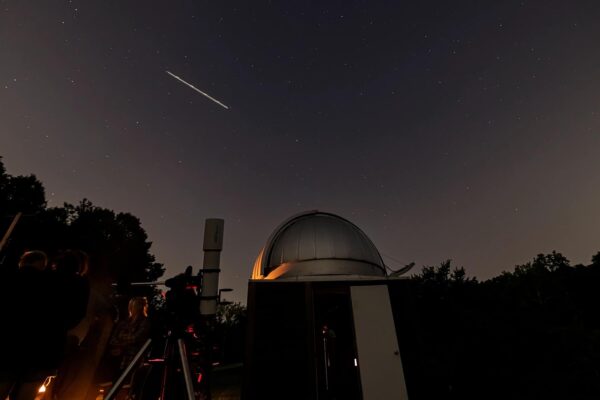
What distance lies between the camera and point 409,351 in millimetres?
6559

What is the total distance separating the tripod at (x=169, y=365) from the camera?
1960mm

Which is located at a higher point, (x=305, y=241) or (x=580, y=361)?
(x=305, y=241)

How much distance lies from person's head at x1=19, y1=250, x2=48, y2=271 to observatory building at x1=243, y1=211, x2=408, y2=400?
14.7ft

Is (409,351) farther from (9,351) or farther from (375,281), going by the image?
(9,351)

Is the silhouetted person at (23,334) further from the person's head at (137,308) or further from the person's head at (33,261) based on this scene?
the person's head at (137,308)

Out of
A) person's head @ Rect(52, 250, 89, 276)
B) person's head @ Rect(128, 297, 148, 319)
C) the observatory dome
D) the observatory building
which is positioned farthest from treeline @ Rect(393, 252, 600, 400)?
person's head @ Rect(52, 250, 89, 276)

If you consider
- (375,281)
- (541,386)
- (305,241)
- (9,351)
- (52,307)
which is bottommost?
(541,386)

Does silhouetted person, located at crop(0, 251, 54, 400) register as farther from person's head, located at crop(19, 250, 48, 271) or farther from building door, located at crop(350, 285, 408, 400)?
building door, located at crop(350, 285, 408, 400)

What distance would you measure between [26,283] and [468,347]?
61.8ft

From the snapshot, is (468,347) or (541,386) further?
(468,347)

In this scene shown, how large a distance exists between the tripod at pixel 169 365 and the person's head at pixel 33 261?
1.27 m

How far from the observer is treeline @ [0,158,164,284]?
59.2 ft

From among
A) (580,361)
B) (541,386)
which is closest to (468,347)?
(541,386)

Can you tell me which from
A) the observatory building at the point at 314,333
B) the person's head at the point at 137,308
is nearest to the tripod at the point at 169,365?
the person's head at the point at 137,308
